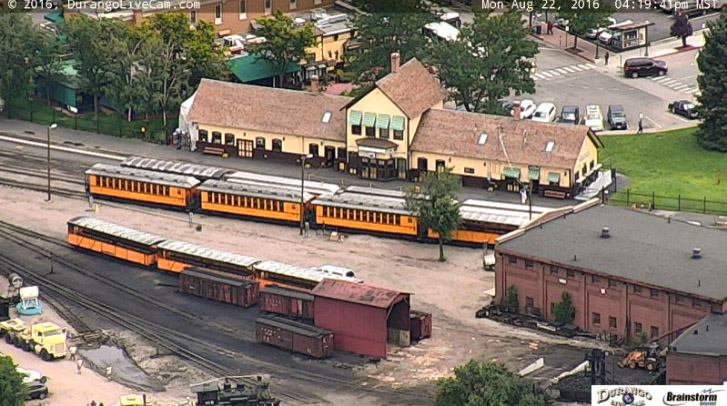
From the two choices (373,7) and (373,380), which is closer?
(373,380)

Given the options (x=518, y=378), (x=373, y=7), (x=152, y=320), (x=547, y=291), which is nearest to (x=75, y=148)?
(x=373, y=7)

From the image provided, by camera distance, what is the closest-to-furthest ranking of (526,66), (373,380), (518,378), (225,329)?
(518,378) → (373,380) → (225,329) → (526,66)

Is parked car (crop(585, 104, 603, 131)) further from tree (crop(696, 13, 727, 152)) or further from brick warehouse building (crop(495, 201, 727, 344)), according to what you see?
brick warehouse building (crop(495, 201, 727, 344))

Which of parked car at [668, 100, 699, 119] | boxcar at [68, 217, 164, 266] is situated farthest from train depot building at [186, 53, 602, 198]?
boxcar at [68, 217, 164, 266]

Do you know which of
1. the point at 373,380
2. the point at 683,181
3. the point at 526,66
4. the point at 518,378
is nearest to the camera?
the point at 518,378

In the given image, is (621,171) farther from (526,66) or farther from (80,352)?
(80,352)

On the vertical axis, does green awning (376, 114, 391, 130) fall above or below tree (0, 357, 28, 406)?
above
